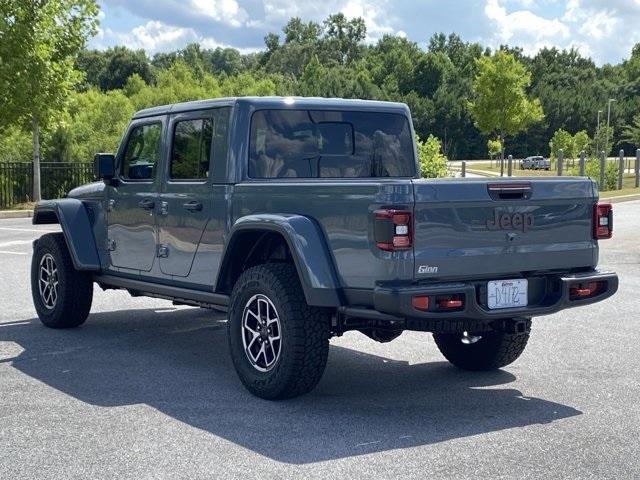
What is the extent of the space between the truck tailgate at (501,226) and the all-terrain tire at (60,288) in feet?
13.5

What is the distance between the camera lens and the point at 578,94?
326 ft

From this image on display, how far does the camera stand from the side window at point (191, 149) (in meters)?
7.33

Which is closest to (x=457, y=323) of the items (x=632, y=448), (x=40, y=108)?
(x=632, y=448)

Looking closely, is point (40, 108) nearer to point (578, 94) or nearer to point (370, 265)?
point (370, 265)

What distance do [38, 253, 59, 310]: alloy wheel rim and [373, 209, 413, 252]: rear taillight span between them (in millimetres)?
4212

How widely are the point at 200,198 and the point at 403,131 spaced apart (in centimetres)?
172

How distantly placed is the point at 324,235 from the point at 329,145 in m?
1.48

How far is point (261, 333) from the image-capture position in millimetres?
6449

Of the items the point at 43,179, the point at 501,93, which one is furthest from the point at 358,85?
the point at 43,179

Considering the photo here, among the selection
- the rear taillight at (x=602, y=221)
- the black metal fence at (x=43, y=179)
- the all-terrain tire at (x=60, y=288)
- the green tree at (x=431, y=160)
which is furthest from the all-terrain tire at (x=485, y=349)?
the black metal fence at (x=43, y=179)

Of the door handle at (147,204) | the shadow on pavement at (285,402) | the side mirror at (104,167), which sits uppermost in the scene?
the side mirror at (104,167)

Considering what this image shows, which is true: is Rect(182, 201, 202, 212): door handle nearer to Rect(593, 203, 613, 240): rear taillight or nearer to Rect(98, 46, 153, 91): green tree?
Rect(593, 203, 613, 240): rear taillight

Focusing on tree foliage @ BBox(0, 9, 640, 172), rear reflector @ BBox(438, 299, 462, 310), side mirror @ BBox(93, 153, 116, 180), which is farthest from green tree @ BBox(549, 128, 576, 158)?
rear reflector @ BBox(438, 299, 462, 310)

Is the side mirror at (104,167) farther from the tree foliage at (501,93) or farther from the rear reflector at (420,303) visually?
the tree foliage at (501,93)
